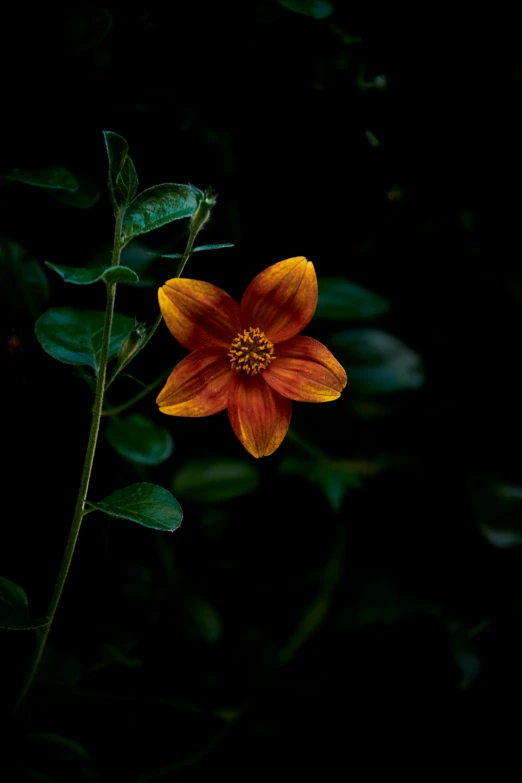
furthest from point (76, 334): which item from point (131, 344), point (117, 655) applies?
point (117, 655)

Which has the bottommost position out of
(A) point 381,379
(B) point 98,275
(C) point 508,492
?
(C) point 508,492

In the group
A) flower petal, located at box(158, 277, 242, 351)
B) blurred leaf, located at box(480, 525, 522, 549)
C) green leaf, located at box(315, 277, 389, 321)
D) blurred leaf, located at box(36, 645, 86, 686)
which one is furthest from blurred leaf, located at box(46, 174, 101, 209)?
blurred leaf, located at box(480, 525, 522, 549)

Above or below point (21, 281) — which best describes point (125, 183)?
above

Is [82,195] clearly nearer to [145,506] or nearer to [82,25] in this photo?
[82,25]

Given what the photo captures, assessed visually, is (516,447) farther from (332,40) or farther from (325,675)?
(332,40)

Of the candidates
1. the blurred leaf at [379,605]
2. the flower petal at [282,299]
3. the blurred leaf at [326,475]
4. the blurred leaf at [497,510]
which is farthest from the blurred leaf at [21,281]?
the blurred leaf at [497,510]
